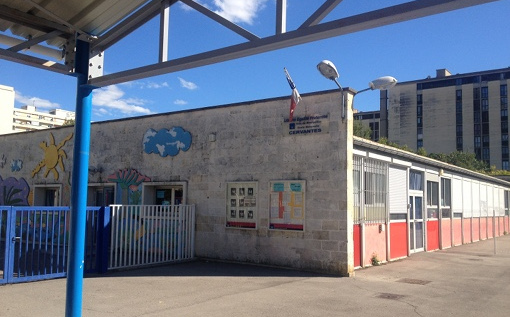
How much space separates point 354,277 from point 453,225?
1191 cm

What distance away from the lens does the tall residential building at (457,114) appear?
95.2 meters

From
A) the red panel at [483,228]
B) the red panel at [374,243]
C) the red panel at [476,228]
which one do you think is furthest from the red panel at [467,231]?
the red panel at [374,243]

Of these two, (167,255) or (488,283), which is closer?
(488,283)

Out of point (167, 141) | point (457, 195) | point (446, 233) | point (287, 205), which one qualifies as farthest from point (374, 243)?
point (457, 195)

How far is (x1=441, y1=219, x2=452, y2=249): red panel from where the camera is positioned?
20.6 m

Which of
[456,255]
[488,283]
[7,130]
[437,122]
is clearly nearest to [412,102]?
[437,122]

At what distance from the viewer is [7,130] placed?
40875 millimetres

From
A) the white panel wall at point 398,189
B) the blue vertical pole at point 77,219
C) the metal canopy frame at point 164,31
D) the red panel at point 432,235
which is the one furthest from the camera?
the red panel at point 432,235

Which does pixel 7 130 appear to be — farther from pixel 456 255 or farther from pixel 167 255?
pixel 456 255

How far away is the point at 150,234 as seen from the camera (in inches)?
539

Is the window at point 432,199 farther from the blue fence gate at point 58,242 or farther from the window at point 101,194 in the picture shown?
the blue fence gate at point 58,242

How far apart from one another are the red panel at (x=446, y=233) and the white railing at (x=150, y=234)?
11.6 meters

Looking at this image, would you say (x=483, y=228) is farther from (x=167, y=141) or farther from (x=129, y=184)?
(x=129, y=184)

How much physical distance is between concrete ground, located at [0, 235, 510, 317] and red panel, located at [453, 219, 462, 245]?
8.46 m
